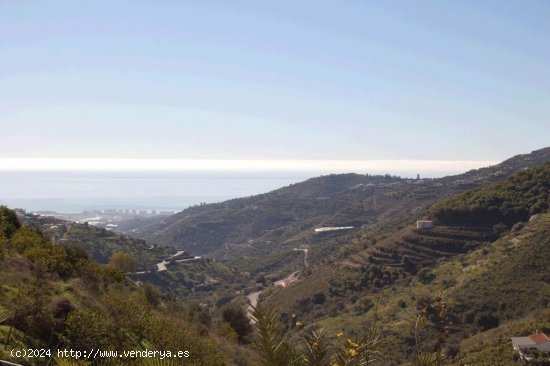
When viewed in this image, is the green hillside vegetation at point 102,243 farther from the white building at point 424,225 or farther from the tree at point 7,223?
the white building at point 424,225

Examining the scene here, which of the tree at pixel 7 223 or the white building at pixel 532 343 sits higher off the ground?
the tree at pixel 7 223

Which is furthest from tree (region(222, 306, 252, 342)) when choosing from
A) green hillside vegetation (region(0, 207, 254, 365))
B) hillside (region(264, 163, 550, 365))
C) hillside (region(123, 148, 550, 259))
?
hillside (region(123, 148, 550, 259))

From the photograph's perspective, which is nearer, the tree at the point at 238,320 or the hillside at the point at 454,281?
the tree at the point at 238,320

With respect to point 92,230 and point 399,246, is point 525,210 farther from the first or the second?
point 92,230

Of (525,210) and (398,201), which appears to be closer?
(525,210)

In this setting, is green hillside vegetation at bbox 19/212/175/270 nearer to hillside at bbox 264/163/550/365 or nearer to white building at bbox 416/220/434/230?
hillside at bbox 264/163/550/365

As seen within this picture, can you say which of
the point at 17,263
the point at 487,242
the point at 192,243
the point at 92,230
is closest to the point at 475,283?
the point at 487,242

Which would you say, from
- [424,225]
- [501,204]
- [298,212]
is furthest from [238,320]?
[298,212]

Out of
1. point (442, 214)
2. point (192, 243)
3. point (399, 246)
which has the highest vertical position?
point (442, 214)

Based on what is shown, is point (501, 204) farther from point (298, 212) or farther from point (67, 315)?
point (298, 212)

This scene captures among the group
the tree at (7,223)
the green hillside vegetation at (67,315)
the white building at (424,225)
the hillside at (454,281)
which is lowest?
the hillside at (454,281)

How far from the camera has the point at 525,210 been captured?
59.9 meters

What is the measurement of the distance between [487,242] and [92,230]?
71399 millimetres

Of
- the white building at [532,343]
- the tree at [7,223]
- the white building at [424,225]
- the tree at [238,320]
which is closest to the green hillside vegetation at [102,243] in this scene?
the tree at [238,320]
